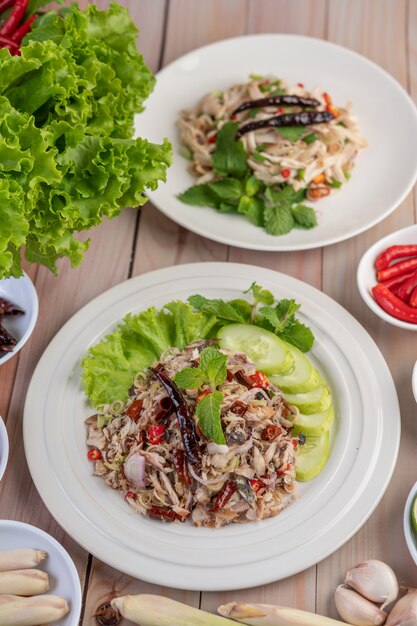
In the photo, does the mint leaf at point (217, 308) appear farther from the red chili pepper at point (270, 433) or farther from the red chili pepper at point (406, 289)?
the red chili pepper at point (406, 289)

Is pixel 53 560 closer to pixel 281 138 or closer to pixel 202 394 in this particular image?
pixel 202 394

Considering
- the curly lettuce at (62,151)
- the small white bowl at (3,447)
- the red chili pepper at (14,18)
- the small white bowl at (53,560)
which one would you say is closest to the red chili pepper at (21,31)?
the red chili pepper at (14,18)

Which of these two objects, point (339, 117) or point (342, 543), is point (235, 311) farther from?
point (339, 117)

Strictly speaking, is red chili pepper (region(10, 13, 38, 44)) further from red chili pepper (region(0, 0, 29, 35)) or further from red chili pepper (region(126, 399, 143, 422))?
red chili pepper (region(126, 399, 143, 422))

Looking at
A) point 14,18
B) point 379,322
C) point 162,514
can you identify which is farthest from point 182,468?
point 14,18

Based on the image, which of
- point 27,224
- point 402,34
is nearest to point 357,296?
point 27,224

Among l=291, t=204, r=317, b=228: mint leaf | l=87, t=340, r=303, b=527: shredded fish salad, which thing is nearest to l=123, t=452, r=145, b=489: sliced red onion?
l=87, t=340, r=303, b=527: shredded fish salad
